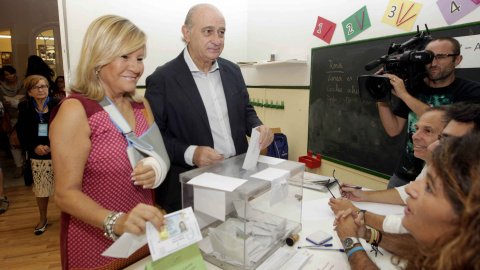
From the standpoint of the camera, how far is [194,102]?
1.67m

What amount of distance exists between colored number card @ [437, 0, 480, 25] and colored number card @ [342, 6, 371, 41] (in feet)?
1.91

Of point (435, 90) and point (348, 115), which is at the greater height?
point (435, 90)

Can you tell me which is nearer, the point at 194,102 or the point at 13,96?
the point at 194,102

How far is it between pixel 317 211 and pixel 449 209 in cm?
86

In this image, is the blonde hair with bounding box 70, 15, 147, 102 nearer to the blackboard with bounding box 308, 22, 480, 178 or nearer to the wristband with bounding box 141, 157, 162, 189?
the wristband with bounding box 141, 157, 162, 189

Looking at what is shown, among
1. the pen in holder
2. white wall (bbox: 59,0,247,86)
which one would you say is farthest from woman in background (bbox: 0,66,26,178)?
the pen in holder

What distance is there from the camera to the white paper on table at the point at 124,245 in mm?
763

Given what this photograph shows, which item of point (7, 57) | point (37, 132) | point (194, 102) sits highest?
point (7, 57)

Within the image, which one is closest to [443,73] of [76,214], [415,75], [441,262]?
[415,75]

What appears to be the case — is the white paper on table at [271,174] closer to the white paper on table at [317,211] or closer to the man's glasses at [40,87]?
the white paper on table at [317,211]

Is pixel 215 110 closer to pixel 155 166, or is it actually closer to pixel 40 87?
pixel 155 166

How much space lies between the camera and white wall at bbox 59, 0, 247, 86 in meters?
Result: 2.85

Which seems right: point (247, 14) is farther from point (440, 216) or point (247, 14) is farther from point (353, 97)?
point (440, 216)

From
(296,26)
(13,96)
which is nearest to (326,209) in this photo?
(296,26)
